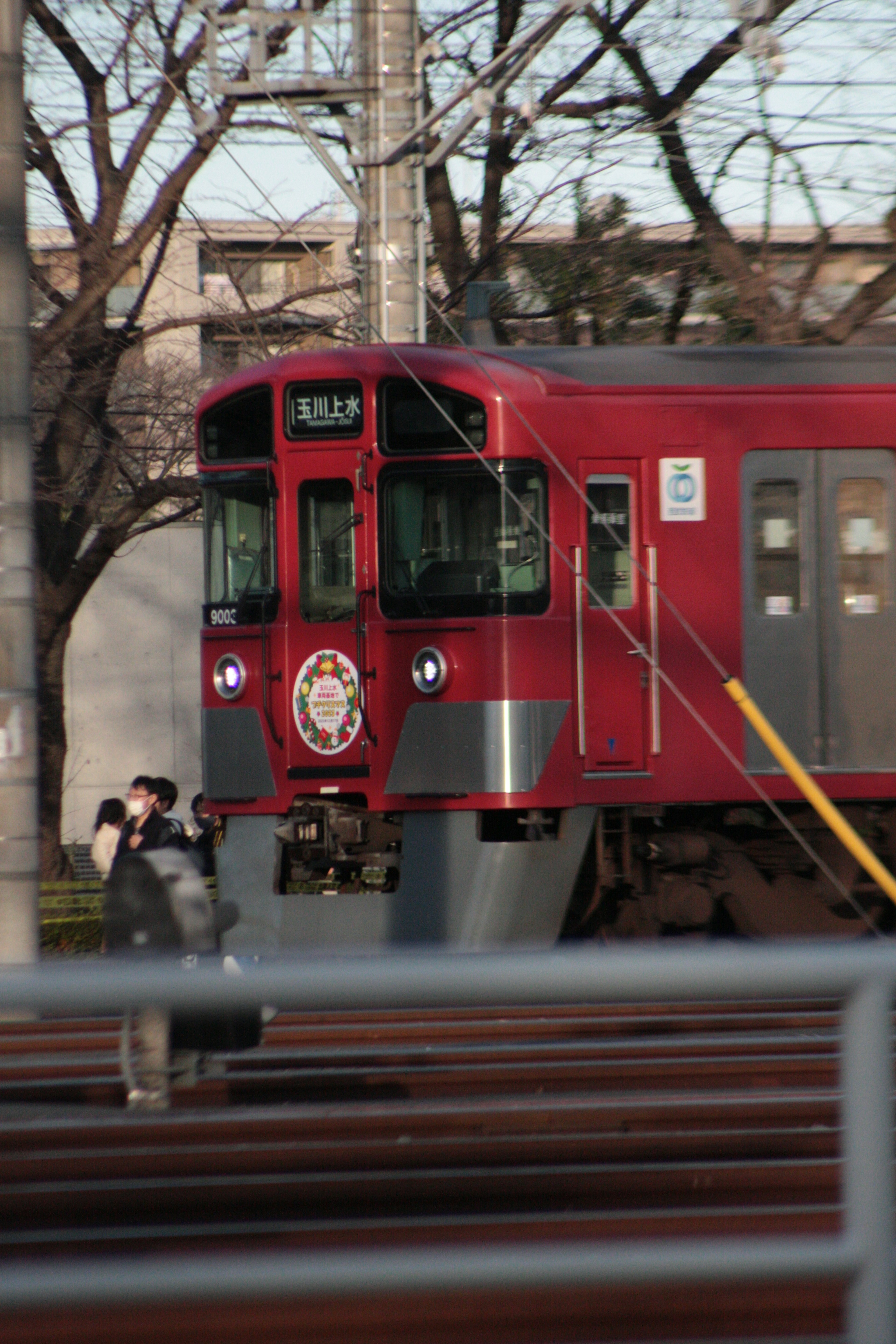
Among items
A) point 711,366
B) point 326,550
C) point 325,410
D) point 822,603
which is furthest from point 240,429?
point 822,603

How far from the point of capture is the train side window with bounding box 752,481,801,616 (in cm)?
811

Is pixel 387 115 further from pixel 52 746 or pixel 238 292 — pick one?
pixel 52 746

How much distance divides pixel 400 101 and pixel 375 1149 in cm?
868

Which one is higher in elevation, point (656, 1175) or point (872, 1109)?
point (872, 1109)

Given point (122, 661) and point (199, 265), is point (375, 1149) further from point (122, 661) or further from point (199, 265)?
point (122, 661)

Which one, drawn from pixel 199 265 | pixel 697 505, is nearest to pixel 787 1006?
pixel 697 505

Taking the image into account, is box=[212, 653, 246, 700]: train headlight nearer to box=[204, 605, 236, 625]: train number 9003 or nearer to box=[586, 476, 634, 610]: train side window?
box=[204, 605, 236, 625]: train number 9003

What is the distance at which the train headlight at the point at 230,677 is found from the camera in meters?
8.28

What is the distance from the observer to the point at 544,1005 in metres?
2.23

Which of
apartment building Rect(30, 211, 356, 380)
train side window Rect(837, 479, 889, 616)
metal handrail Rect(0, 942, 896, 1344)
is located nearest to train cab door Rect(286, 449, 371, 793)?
train side window Rect(837, 479, 889, 616)

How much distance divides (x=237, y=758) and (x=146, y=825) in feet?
4.13

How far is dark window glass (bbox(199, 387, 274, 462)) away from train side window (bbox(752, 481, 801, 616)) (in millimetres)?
2825

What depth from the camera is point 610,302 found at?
14.6 m

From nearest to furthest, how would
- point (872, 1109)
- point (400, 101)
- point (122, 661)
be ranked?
point (872, 1109), point (400, 101), point (122, 661)
